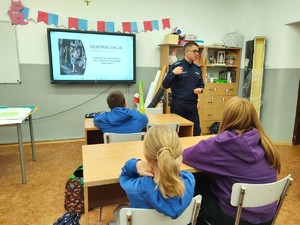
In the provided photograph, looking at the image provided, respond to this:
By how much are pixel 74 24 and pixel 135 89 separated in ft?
4.96

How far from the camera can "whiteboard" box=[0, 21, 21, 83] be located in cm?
367

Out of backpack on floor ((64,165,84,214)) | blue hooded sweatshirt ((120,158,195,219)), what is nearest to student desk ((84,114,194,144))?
backpack on floor ((64,165,84,214))

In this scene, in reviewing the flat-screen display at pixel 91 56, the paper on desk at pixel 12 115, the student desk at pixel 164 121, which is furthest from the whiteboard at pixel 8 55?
the student desk at pixel 164 121

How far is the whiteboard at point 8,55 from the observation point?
3.67 metres

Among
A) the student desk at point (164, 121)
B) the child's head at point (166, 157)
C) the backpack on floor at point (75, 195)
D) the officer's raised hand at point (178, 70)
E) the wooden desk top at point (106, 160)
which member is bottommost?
the backpack on floor at point (75, 195)

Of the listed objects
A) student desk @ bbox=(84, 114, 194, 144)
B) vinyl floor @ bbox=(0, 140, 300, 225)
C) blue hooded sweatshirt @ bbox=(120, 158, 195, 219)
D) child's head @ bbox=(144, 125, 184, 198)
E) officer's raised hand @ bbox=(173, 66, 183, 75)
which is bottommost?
vinyl floor @ bbox=(0, 140, 300, 225)

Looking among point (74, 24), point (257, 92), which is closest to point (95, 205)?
point (74, 24)

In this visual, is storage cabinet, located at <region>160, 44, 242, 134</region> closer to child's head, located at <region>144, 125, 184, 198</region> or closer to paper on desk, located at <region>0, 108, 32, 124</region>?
paper on desk, located at <region>0, 108, 32, 124</region>

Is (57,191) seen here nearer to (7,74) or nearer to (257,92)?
(7,74)

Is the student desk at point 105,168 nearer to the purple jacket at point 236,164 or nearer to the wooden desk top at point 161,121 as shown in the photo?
the purple jacket at point 236,164

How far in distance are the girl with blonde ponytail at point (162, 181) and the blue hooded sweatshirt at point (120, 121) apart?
115 cm

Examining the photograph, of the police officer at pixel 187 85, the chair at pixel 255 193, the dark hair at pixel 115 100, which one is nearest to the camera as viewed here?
the chair at pixel 255 193

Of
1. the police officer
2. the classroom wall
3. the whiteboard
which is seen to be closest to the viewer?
the police officer

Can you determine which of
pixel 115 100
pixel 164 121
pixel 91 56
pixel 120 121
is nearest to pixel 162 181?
pixel 120 121
